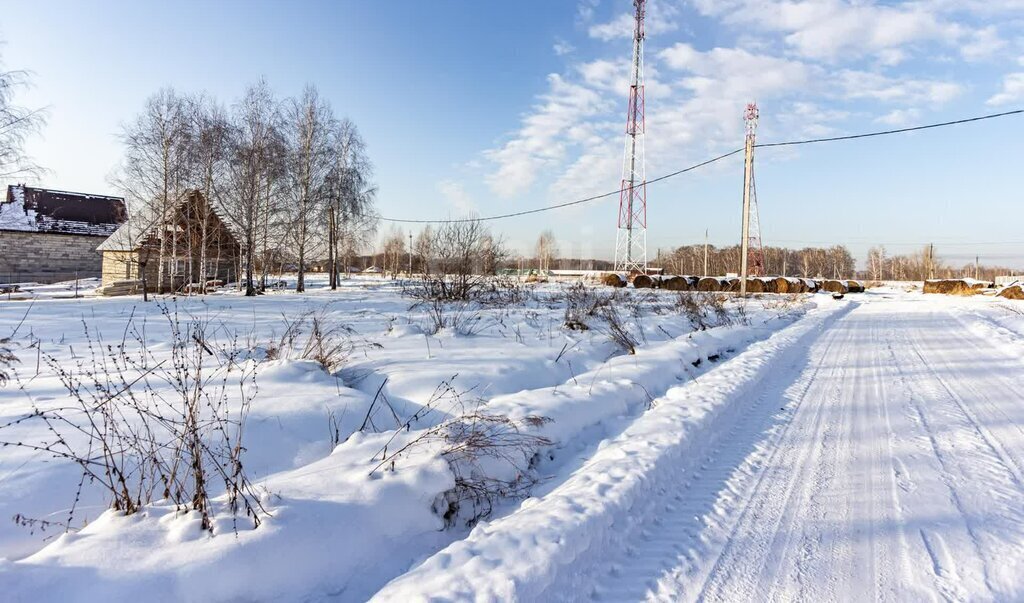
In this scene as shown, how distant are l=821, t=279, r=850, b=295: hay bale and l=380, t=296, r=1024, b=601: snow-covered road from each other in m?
39.5

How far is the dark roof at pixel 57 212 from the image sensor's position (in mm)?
32406

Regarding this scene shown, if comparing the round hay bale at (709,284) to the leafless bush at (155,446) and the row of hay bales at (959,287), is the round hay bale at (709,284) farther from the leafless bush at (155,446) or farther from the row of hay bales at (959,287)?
the leafless bush at (155,446)

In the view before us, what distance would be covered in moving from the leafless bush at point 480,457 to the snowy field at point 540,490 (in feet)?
0.07

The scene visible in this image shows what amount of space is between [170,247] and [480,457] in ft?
90.4

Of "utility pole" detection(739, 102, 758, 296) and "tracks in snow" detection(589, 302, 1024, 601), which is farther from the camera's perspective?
"utility pole" detection(739, 102, 758, 296)

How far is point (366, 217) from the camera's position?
30.0m

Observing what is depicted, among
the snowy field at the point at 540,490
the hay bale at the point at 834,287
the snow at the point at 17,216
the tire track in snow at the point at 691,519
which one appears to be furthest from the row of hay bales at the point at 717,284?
the snow at the point at 17,216

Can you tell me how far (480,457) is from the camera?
3588mm

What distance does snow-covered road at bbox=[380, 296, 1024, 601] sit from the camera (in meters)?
2.35

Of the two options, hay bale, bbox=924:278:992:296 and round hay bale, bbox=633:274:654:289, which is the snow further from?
hay bale, bbox=924:278:992:296

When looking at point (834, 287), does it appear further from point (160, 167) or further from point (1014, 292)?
point (160, 167)

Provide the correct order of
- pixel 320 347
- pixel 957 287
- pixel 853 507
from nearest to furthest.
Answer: pixel 853 507, pixel 320 347, pixel 957 287

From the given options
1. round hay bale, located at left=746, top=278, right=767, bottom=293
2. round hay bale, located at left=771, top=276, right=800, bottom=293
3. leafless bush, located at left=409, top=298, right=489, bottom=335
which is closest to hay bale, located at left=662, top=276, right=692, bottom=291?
round hay bale, located at left=746, top=278, right=767, bottom=293

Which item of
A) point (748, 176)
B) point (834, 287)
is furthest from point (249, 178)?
point (834, 287)
